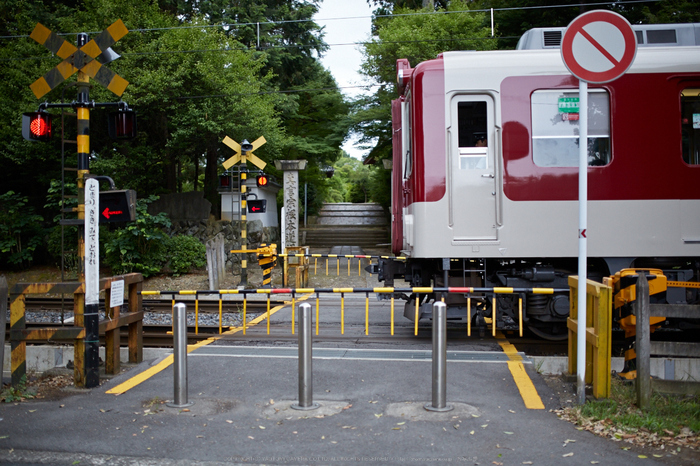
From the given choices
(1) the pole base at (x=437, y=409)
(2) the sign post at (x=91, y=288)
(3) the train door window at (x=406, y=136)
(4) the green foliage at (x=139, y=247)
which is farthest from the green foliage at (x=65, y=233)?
(1) the pole base at (x=437, y=409)

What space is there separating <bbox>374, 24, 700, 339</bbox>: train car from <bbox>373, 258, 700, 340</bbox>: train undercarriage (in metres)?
0.03

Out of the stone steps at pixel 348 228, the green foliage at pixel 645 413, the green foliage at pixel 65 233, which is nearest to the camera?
the green foliage at pixel 645 413

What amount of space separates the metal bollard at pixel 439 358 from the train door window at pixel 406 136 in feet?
Result: 11.3

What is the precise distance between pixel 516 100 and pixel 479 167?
979mm

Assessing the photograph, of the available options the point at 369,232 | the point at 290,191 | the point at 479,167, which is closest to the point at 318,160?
the point at 369,232

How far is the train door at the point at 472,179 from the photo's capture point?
7.21 meters

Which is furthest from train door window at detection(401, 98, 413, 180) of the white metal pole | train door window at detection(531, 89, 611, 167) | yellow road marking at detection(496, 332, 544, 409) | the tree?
the tree

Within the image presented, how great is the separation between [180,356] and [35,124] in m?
3.33

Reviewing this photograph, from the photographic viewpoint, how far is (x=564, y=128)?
724cm

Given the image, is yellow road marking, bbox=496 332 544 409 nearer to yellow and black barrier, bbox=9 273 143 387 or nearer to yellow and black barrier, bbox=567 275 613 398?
yellow and black barrier, bbox=567 275 613 398

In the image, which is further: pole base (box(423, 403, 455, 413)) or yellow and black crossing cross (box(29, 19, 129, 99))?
yellow and black crossing cross (box(29, 19, 129, 99))

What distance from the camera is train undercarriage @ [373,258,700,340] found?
7.30 meters

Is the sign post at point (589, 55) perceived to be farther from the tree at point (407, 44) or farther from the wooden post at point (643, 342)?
the tree at point (407, 44)

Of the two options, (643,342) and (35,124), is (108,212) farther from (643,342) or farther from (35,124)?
(643,342)
